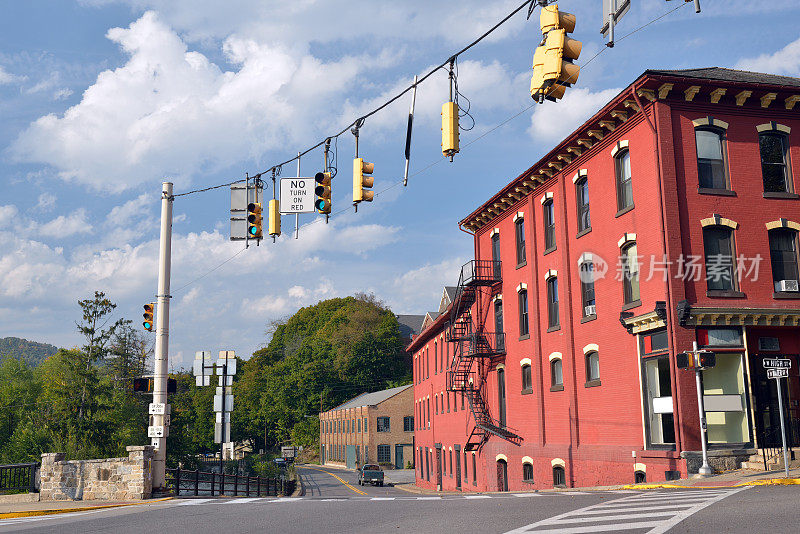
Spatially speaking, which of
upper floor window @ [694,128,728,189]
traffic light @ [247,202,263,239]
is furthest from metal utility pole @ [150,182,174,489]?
upper floor window @ [694,128,728,189]

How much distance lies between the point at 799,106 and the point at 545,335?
11.9 m

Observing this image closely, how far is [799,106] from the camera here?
22.6m

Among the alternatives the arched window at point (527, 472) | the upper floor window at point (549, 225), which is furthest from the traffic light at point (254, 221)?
the arched window at point (527, 472)

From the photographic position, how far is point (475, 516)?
39.0 ft

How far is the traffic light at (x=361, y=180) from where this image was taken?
15094 millimetres

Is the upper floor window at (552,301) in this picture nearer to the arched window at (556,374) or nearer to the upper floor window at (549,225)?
the upper floor window at (549,225)

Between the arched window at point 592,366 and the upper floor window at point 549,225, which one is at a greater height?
the upper floor window at point 549,225

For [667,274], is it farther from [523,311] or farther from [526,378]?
[526,378]

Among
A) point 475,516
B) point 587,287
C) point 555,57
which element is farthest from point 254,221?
point 587,287

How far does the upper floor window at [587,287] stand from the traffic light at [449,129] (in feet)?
46.1

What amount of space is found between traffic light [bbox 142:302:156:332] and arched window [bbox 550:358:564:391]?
1491 cm

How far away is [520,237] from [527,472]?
10.1 meters

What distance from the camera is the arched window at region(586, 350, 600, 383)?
2489 cm

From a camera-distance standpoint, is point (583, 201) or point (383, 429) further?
point (383, 429)
